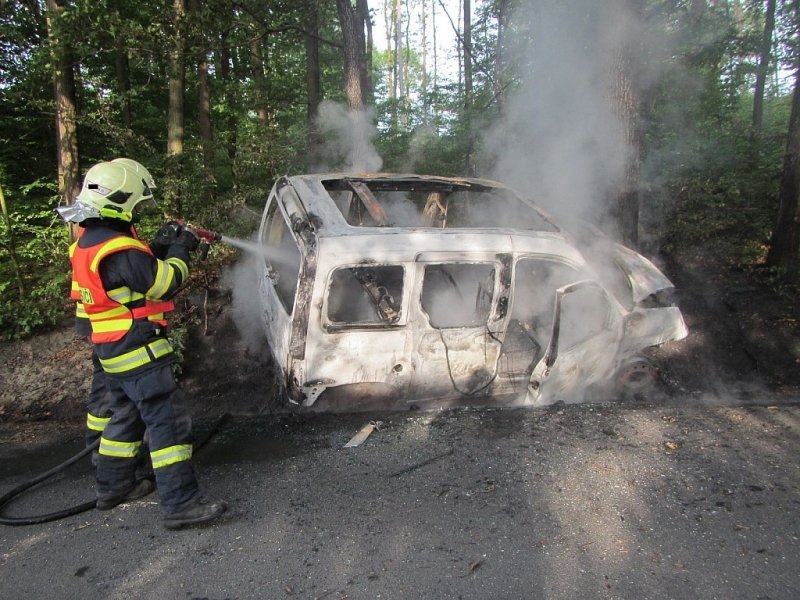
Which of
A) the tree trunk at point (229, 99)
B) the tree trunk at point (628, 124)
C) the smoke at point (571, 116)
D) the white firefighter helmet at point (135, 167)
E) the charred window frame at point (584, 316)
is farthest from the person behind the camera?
Answer: the tree trunk at point (229, 99)

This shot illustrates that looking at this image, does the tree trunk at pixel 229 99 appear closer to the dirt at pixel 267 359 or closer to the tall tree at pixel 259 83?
the tall tree at pixel 259 83

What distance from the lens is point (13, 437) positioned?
13.0 feet

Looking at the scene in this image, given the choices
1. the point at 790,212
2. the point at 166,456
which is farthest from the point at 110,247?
the point at 790,212

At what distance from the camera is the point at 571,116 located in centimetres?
672

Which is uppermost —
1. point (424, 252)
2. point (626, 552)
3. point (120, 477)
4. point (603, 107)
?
point (603, 107)

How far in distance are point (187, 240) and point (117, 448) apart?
123cm

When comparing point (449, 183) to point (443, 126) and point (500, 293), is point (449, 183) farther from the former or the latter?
point (443, 126)

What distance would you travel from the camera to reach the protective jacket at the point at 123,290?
2.55 m

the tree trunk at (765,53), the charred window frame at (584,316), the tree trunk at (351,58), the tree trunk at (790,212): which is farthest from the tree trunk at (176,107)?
the tree trunk at (765,53)

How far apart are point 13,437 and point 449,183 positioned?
413cm

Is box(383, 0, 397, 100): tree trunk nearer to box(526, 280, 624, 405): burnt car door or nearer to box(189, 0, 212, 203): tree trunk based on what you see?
box(189, 0, 212, 203): tree trunk

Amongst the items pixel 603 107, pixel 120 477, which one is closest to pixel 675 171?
pixel 603 107

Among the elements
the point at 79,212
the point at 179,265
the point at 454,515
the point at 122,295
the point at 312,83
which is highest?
the point at 312,83

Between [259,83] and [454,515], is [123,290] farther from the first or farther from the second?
[259,83]
